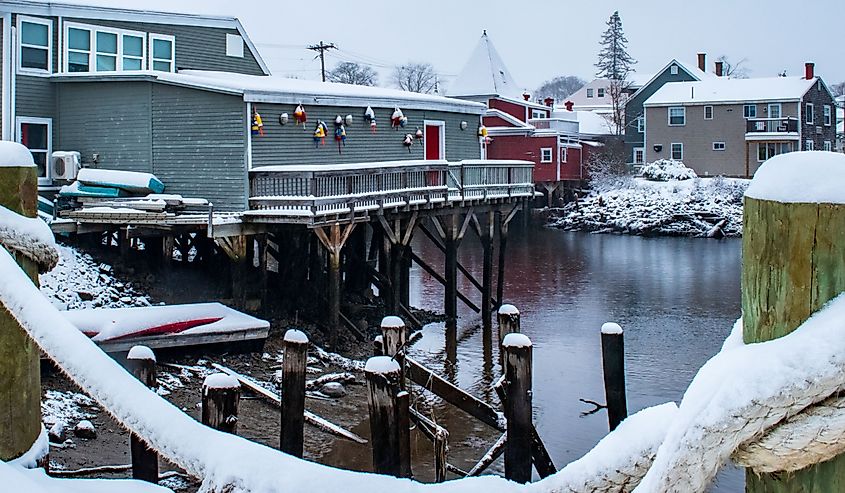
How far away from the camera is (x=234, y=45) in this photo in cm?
2741

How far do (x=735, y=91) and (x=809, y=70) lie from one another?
16.6 feet

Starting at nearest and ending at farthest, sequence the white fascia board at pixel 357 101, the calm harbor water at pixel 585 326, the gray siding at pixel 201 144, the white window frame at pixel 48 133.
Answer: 1. the calm harbor water at pixel 585 326
2. the gray siding at pixel 201 144
3. the white fascia board at pixel 357 101
4. the white window frame at pixel 48 133

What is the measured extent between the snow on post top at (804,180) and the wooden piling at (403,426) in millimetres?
5845

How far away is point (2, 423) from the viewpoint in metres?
2.97

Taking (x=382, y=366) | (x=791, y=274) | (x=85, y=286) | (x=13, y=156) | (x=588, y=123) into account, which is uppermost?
(x=588, y=123)

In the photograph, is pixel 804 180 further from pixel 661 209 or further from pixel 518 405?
pixel 661 209

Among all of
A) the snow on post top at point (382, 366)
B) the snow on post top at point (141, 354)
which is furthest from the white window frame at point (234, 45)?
the snow on post top at point (141, 354)

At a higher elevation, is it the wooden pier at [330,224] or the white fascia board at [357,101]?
the white fascia board at [357,101]

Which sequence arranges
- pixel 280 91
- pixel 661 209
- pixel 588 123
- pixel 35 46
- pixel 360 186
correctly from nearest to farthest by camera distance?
pixel 360 186
pixel 280 91
pixel 35 46
pixel 661 209
pixel 588 123

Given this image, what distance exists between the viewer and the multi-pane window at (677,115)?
63.8m

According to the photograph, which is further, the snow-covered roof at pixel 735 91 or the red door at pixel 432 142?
the snow-covered roof at pixel 735 91

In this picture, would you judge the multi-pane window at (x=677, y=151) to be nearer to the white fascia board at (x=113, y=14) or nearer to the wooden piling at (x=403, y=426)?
the white fascia board at (x=113, y=14)

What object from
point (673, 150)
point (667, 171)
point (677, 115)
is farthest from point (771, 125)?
point (667, 171)

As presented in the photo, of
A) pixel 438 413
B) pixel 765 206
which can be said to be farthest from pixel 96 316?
pixel 765 206
